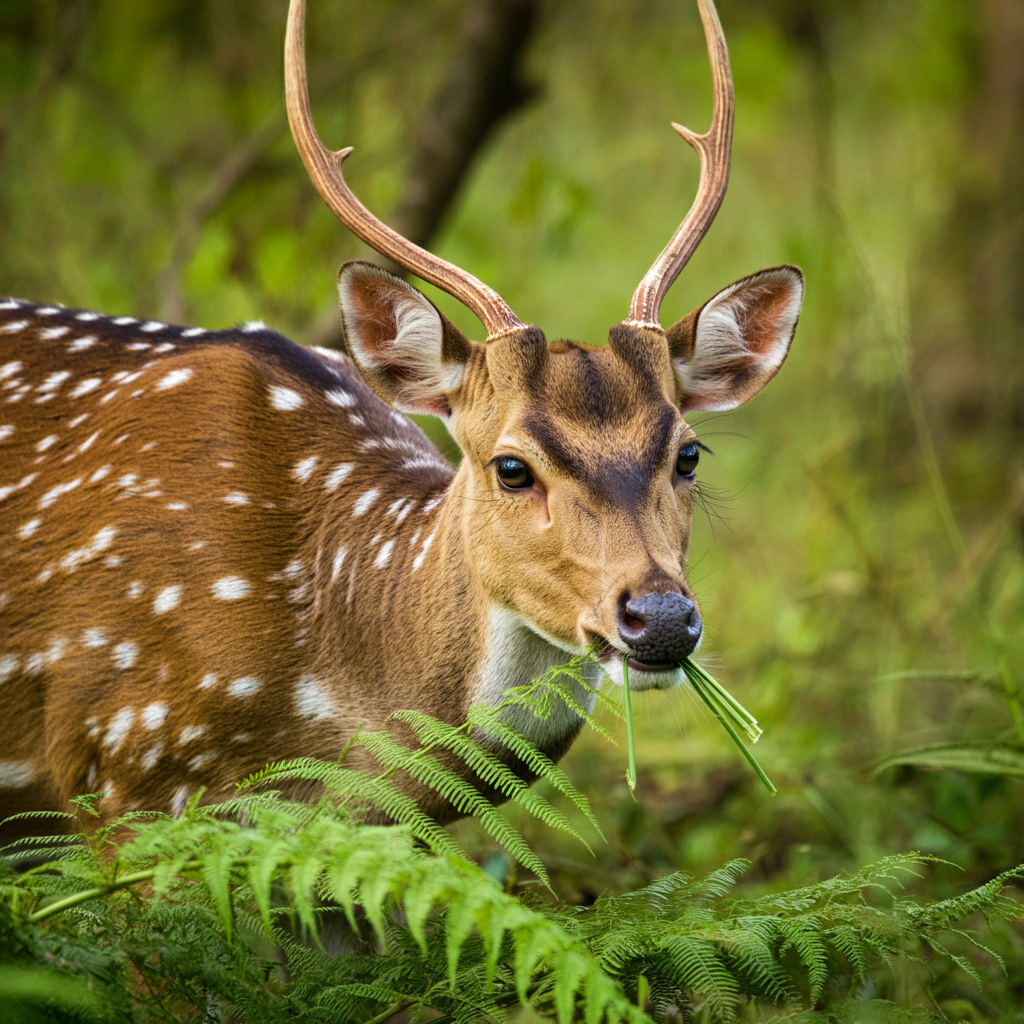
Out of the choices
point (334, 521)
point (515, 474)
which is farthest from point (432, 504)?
point (515, 474)

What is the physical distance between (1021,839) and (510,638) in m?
2.61

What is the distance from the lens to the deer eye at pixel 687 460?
11.3ft

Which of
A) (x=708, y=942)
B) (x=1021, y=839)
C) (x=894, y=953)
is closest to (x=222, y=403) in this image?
(x=708, y=942)

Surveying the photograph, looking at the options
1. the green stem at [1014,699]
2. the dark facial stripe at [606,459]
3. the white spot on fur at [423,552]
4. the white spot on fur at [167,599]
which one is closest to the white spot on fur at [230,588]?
the white spot on fur at [167,599]

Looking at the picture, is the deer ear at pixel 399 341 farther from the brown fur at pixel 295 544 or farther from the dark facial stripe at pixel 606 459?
the dark facial stripe at pixel 606 459

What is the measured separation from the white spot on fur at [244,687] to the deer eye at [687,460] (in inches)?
54.5

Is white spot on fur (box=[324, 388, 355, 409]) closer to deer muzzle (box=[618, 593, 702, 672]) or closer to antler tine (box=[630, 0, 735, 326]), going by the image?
antler tine (box=[630, 0, 735, 326])

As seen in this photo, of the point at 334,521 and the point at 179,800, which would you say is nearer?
the point at 179,800

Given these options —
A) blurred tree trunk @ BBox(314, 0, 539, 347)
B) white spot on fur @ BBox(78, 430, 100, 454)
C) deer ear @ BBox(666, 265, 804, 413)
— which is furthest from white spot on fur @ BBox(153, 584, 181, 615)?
blurred tree trunk @ BBox(314, 0, 539, 347)

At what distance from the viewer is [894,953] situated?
280 cm

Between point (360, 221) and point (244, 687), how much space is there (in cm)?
152

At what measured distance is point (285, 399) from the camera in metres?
4.01

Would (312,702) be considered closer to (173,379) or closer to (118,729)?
(118,729)

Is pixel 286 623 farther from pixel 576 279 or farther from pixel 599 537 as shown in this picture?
pixel 576 279
